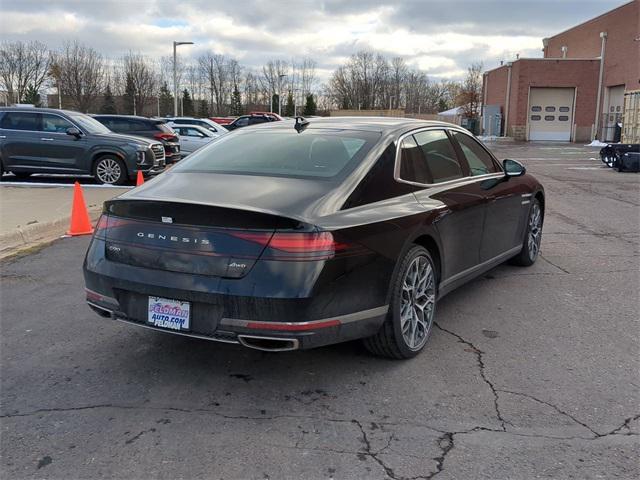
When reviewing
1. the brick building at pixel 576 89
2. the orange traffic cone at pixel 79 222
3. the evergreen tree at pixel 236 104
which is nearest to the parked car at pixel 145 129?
the orange traffic cone at pixel 79 222

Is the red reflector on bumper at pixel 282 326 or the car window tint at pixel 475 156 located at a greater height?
the car window tint at pixel 475 156

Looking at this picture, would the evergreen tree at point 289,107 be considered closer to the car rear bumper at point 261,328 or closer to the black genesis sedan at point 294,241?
the black genesis sedan at point 294,241

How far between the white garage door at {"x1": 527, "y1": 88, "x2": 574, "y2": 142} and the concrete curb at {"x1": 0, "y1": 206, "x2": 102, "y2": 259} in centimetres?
3967

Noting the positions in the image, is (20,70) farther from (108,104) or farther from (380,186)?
(380,186)

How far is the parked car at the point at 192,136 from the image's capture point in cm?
2106

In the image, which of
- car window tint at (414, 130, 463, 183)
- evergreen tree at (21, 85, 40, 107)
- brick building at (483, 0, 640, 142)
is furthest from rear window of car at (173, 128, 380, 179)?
evergreen tree at (21, 85, 40, 107)

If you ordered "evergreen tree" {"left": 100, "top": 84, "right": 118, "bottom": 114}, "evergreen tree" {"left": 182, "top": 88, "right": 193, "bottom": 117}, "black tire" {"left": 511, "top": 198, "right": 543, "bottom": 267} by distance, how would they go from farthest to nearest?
"evergreen tree" {"left": 182, "top": 88, "right": 193, "bottom": 117}, "evergreen tree" {"left": 100, "top": 84, "right": 118, "bottom": 114}, "black tire" {"left": 511, "top": 198, "right": 543, "bottom": 267}

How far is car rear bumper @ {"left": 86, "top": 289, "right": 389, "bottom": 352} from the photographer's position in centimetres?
329

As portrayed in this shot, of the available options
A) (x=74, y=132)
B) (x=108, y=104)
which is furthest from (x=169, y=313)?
(x=108, y=104)

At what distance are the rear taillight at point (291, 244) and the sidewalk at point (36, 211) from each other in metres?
5.11

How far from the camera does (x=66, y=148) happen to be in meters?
13.4

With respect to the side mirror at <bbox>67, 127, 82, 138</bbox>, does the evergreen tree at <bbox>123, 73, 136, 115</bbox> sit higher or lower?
higher

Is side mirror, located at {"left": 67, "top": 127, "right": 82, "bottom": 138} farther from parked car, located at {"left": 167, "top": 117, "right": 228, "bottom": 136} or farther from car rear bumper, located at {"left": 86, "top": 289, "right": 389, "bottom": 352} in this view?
car rear bumper, located at {"left": 86, "top": 289, "right": 389, "bottom": 352}

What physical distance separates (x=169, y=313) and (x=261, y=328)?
0.59m
